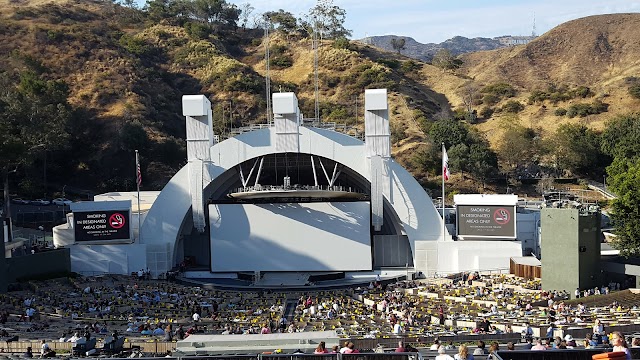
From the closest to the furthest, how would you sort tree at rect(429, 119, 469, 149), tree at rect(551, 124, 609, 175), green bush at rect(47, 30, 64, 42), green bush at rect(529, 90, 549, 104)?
tree at rect(551, 124, 609, 175), tree at rect(429, 119, 469, 149), green bush at rect(47, 30, 64, 42), green bush at rect(529, 90, 549, 104)

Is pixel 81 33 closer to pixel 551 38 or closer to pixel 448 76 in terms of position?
pixel 448 76

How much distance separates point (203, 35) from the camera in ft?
365

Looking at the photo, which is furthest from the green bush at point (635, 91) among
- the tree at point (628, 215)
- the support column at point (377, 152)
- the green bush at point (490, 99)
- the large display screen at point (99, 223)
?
the large display screen at point (99, 223)

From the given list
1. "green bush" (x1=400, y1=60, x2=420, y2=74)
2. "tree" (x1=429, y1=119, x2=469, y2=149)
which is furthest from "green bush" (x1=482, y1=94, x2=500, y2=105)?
"tree" (x1=429, y1=119, x2=469, y2=149)

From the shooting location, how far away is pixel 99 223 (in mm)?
43375

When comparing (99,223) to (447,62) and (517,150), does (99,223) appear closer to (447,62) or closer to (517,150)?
(517,150)

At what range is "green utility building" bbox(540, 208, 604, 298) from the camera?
1417 inches

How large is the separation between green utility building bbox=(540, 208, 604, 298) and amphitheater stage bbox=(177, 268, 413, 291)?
344 inches

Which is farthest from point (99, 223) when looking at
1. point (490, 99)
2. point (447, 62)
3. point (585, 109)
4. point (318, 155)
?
point (447, 62)

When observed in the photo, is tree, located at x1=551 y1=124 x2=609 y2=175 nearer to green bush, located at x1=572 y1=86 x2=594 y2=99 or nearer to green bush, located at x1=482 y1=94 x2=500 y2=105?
green bush, located at x1=572 y1=86 x2=594 y2=99

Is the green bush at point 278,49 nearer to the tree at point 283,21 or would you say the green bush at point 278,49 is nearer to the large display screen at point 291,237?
the tree at point 283,21

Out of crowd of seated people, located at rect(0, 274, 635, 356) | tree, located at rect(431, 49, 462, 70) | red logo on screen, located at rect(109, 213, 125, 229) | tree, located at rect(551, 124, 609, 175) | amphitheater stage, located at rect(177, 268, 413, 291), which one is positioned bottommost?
amphitheater stage, located at rect(177, 268, 413, 291)

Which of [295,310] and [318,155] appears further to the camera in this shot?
[318,155]

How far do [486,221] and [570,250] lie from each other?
23.4 ft
